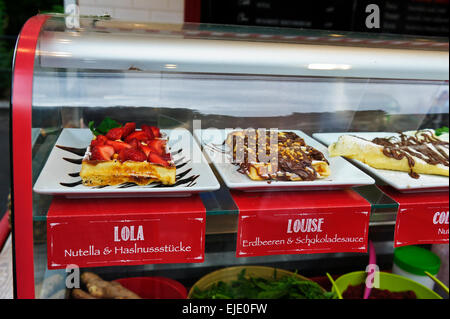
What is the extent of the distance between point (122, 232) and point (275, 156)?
1.61 feet

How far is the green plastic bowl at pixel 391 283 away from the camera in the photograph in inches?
68.6

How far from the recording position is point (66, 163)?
1172 mm

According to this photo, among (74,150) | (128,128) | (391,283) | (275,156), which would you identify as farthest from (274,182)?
(391,283)

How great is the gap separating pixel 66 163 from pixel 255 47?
62 centimetres

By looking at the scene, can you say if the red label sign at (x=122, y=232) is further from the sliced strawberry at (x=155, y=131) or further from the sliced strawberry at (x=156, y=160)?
the sliced strawberry at (x=155, y=131)

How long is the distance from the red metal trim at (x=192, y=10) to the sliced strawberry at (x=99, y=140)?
5.00 feet

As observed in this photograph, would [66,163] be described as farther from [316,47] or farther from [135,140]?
[316,47]

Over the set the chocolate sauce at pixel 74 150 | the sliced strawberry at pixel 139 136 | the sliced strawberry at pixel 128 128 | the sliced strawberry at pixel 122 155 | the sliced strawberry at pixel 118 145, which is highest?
the sliced strawberry at pixel 128 128

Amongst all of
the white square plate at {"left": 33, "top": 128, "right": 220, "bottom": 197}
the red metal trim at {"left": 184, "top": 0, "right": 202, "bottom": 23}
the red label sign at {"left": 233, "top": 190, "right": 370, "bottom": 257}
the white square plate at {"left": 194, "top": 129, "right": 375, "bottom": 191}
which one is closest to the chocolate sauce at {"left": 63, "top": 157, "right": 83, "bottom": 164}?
the white square plate at {"left": 33, "top": 128, "right": 220, "bottom": 197}

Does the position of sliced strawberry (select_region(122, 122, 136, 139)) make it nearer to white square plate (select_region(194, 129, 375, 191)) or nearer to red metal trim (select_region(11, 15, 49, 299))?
white square plate (select_region(194, 129, 375, 191))

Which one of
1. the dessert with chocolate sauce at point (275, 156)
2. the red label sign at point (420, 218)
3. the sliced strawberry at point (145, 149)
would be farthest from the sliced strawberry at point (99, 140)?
the red label sign at point (420, 218)

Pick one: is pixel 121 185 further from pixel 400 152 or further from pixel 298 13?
pixel 298 13

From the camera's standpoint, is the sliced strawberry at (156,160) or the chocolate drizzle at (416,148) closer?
the sliced strawberry at (156,160)

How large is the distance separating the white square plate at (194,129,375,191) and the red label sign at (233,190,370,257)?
3cm
